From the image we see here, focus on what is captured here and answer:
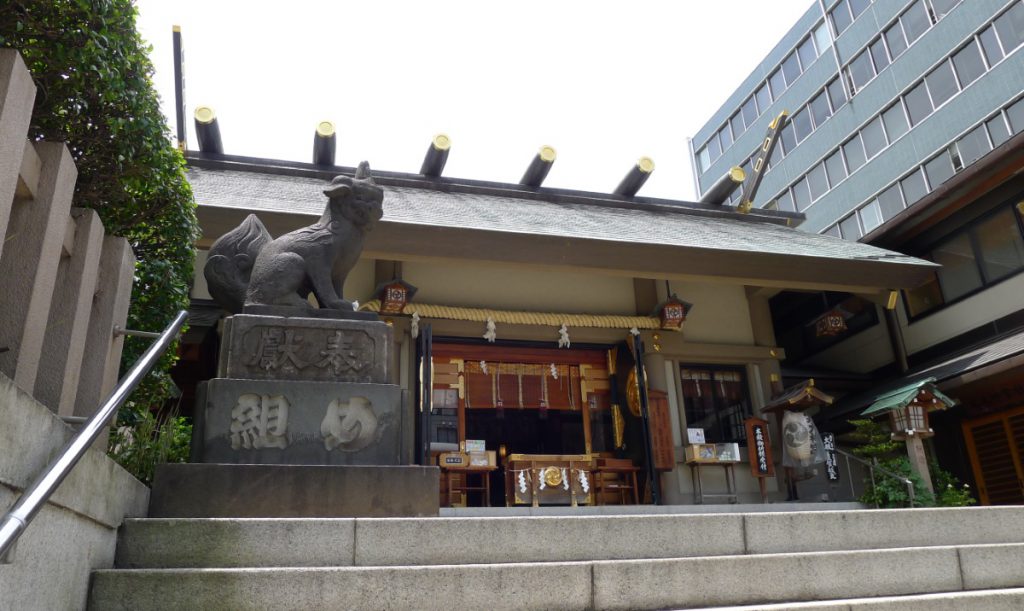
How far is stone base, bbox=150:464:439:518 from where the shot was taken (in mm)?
3842

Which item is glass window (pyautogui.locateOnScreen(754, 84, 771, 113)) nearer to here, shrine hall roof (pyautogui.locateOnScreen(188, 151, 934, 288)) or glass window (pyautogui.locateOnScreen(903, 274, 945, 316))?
shrine hall roof (pyautogui.locateOnScreen(188, 151, 934, 288))

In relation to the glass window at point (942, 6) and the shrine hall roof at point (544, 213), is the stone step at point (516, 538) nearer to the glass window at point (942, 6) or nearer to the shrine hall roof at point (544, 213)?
the shrine hall roof at point (544, 213)

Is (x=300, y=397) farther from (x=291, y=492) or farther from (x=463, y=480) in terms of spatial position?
(x=463, y=480)

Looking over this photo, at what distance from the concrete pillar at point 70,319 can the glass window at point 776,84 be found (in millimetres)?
27875

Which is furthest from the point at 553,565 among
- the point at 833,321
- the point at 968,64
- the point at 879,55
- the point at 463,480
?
the point at 879,55

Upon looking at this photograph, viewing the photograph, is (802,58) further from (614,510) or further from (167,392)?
(167,392)

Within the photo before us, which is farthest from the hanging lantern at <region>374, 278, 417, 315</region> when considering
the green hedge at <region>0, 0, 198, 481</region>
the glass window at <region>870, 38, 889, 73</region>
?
the glass window at <region>870, 38, 889, 73</region>

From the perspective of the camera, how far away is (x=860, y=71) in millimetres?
23000

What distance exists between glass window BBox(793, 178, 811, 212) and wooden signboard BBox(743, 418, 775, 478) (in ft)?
55.1

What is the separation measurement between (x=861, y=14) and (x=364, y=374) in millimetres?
24242

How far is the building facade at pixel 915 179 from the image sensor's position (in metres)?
10.6

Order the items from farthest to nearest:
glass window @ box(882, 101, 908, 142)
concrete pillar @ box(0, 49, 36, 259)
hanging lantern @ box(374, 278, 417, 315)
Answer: glass window @ box(882, 101, 908, 142) < hanging lantern @ box(374, 278, 417, 315) < concrete pillar @ box(0, 49, 36, 259)

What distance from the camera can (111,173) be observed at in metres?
3.77

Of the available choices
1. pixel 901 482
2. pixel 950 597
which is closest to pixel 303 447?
pixel 950 597
